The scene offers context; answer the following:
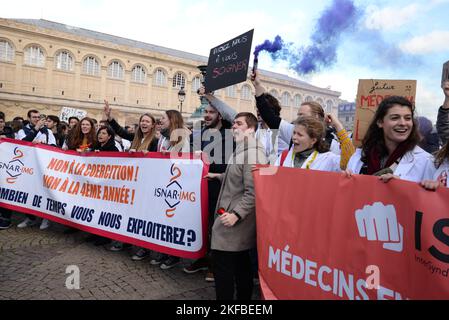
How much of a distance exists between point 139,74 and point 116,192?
4770cm

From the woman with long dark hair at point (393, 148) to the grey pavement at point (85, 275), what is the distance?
195 cm

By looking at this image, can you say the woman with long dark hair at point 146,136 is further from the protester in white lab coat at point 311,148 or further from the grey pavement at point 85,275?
the protester in white lab coat at point 311,148

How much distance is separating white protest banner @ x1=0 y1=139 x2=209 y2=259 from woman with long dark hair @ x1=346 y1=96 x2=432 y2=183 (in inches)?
70.5

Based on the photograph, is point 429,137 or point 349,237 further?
point 429,137

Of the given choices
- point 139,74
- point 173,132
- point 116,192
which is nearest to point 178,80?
point 139,74

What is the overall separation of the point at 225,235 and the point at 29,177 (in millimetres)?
4181

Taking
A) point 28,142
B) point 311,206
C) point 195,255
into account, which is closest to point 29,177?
point 28,142

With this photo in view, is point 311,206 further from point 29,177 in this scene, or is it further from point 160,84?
point 160,84

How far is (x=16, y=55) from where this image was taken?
4028 cm

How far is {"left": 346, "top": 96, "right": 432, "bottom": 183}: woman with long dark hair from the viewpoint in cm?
237

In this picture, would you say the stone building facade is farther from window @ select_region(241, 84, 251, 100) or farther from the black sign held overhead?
the black sign held overhead

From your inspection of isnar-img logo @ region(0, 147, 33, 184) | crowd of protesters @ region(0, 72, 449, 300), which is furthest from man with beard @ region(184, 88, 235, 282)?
isnar-img logo @ region(0, 147, 33, 184)

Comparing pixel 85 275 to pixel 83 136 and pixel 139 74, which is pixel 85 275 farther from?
pixel 139 74

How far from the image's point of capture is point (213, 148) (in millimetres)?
3910
